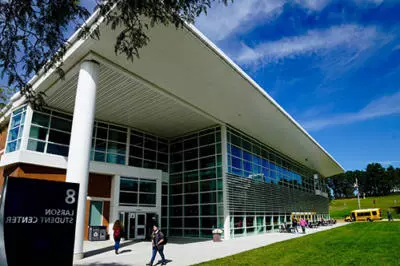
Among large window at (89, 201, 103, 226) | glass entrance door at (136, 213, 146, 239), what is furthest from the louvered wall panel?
large window at (89, 201, 103, 226)

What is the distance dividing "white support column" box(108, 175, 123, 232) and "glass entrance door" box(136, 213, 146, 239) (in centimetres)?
183

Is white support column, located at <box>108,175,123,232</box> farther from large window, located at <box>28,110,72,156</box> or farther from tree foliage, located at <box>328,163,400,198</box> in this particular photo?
tree foliage, located at <box>328,163,400,198</box>

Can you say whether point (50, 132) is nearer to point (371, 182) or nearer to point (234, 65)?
point (234, 65)

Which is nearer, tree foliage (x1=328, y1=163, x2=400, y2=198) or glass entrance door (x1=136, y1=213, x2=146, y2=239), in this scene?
glass entrance door (x1=136, y1=213, x2=146, y2=239)

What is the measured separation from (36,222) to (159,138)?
65.9ft

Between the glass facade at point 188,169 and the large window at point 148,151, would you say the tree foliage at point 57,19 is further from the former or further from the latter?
the large window at point 148,151

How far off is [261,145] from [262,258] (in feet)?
60.1

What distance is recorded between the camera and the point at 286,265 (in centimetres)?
985

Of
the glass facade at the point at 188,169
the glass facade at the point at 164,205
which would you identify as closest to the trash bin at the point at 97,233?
the glass facade at the point at 188,169

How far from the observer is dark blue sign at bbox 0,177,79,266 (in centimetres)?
574

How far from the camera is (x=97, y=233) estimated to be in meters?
18.4

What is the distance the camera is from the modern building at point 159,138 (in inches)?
540

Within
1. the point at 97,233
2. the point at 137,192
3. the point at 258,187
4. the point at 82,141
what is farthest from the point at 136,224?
the point at 258,187

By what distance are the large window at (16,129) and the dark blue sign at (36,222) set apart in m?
13.2
